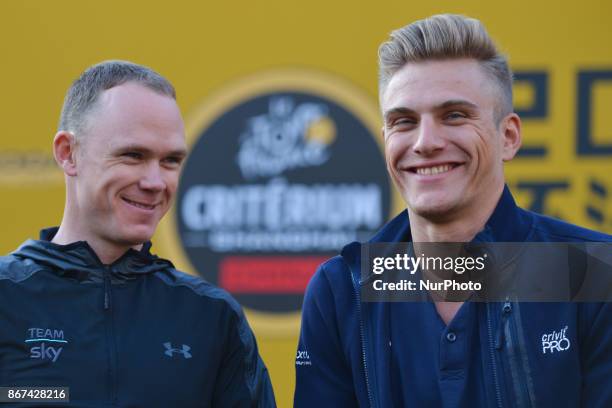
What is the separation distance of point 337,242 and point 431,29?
176cm

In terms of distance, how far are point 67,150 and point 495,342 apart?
937 millimetres

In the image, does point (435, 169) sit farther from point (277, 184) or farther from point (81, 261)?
point (277, 184)

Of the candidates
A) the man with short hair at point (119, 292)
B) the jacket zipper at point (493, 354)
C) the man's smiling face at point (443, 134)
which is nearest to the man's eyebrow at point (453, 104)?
the man's smiling face at point (443, 134)

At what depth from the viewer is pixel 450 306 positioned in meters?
1.99

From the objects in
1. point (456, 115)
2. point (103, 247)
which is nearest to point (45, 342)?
point (103, 247)

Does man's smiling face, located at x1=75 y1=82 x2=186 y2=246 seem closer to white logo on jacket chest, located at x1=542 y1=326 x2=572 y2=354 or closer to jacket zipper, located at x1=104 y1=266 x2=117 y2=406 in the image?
jacket zipper, located at x1=104 y1=266 x2=117 y2=406

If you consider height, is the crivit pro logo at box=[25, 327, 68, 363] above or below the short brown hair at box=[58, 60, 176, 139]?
below

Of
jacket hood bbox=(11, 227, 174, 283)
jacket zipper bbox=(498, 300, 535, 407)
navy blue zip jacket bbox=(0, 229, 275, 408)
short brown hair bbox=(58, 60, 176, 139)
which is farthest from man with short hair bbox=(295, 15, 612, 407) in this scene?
short brown hair bbox=(58, 60, 176, 139)

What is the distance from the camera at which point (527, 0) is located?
147 inches

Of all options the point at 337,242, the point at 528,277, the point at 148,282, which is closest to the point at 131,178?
the point at 148,282

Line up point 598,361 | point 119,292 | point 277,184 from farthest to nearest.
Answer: point 277,184 → point 119,292 → point 598,361

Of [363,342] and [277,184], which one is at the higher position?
[277,184]

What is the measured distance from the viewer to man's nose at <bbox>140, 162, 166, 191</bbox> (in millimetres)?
1990

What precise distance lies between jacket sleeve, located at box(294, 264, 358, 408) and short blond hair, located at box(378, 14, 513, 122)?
0.46 meters
